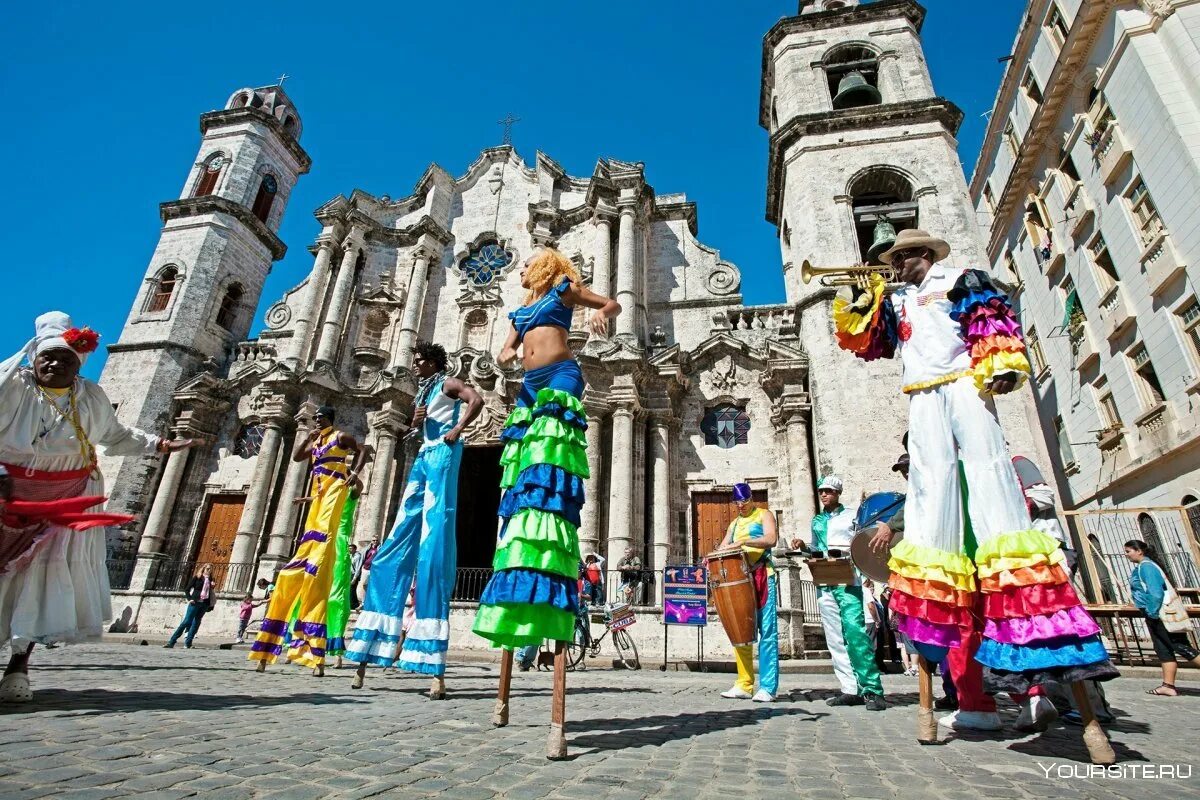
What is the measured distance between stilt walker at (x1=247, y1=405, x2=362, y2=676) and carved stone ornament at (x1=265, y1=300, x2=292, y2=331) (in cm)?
1680

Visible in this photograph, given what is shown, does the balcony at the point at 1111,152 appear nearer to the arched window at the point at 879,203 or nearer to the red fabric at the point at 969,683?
the arched window at the point at 879,203

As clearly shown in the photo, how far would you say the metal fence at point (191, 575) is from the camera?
49.3 feet

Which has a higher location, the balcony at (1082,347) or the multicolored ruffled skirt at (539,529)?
the balcony at (1082,347)

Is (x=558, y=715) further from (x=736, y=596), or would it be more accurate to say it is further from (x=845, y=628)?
(x=845, y=628)

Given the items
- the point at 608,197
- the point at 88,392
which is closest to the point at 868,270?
the point at 88,392

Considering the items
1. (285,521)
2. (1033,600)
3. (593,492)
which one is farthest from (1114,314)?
(285,521)

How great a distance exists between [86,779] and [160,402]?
20.2 m

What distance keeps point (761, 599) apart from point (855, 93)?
18239mm

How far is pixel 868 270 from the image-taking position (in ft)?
13.0

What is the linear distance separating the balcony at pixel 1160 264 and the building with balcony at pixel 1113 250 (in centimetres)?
3

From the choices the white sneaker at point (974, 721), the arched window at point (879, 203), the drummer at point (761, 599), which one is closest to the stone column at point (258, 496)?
the drummer at point (761, 599)

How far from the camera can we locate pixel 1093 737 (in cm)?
236

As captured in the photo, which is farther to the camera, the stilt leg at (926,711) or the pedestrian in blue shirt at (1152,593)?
the pedestrian in blue shirt at (1152,593)

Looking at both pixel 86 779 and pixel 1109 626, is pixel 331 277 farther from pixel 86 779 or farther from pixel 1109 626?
pixel 1109 626
